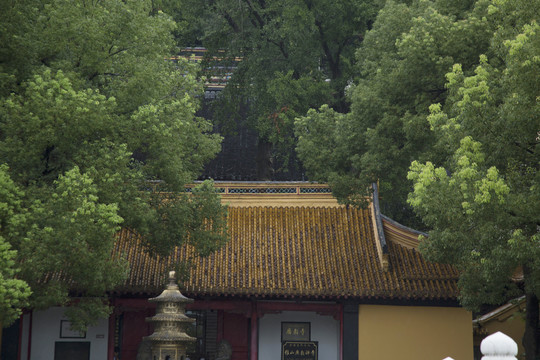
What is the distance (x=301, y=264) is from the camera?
17922 mm

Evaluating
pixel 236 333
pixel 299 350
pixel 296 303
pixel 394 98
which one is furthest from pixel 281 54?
pixel 299 350

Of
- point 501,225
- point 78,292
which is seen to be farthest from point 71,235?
point 501,225

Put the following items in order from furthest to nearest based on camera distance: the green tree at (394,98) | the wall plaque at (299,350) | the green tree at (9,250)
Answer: the wall plaque at (299,350) < the green tree at (394,98) < the green tree at (9,250)

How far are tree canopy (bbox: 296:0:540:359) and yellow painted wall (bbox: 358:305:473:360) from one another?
6.48 feet

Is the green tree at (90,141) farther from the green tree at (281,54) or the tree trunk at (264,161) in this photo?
the tree trunk at (264,161)

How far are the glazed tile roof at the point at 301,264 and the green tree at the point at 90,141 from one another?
1920 mm

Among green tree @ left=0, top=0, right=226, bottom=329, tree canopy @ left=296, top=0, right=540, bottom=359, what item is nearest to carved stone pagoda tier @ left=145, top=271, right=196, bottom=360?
green tree @ left=0, top=0, right=226, bottom=329

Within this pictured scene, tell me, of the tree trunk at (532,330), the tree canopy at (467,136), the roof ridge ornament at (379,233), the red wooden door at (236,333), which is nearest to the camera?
the tree canopy at (467,136)

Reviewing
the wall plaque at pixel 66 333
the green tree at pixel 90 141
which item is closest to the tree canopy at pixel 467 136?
the green tree at pixel 90 141

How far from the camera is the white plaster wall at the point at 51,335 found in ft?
58.3

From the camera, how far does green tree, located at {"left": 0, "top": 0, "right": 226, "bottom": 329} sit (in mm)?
12336

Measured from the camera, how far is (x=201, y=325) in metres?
19.2

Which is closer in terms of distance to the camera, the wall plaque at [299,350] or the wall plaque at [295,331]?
the wall plaque at [299,350]

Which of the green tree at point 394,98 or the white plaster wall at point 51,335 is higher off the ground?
the green tree at point 394,98
